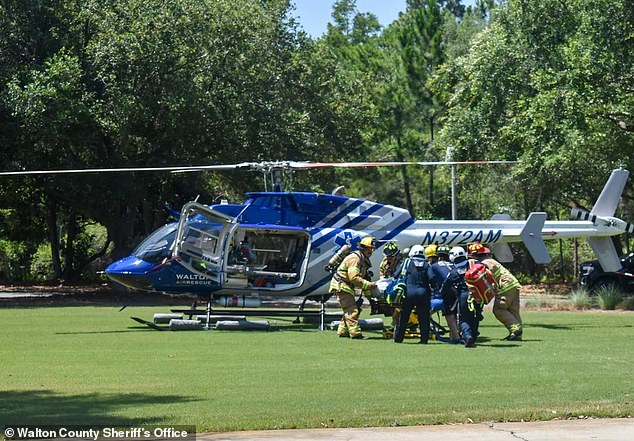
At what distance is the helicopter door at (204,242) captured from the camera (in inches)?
867

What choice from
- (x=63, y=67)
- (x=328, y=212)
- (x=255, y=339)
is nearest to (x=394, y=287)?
(x=255, y=339)

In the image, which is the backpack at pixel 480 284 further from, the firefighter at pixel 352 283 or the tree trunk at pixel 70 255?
the tree trunk at pixel 70 255

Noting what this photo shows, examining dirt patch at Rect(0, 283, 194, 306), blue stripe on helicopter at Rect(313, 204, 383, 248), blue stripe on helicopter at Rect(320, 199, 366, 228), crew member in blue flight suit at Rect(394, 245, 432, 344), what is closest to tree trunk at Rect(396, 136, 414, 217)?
dirt patch at Rect(0, 283, 194, 306)

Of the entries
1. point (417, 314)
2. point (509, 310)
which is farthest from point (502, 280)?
point (417, 314)

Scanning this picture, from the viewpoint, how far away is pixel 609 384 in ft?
43.1

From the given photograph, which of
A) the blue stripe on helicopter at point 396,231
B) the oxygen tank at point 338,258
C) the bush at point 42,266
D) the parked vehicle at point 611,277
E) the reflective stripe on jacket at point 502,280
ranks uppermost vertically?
the blue stripe on helicopter at point 396,231

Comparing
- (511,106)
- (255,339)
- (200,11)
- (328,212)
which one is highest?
(200,11)

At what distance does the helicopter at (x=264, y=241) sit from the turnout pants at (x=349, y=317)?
2.56 metres

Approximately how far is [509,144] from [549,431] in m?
29.6

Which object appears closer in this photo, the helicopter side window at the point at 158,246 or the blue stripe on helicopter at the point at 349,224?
the helicopter side window at the point at 158,246

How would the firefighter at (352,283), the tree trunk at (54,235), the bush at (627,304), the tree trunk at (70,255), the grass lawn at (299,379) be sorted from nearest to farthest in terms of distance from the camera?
the grass lawn at (299,379) < the firefighter at (352,283) < the bush at (627,304) < the tree trunk at (54,235) < the tree trunk at (70,255)

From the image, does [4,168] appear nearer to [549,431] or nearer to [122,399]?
[122,399]

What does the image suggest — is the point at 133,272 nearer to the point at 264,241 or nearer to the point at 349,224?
the point at 264,241

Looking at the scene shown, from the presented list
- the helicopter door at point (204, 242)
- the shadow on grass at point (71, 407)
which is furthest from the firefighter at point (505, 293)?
the shadow on grass at point (71, 407)
